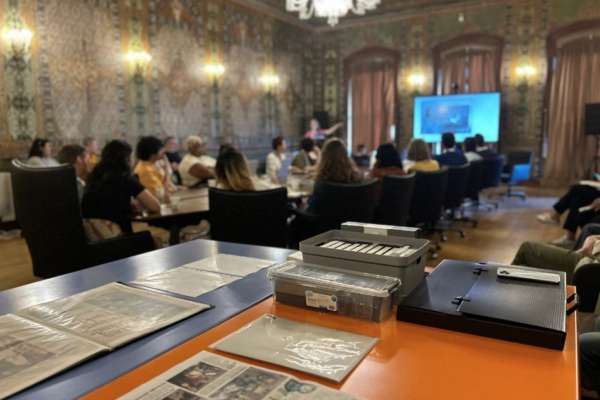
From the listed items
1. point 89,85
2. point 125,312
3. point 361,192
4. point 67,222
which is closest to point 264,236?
point 361,192

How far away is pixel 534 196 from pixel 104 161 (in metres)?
7.89

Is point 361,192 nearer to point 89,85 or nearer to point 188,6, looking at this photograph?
point 89,85

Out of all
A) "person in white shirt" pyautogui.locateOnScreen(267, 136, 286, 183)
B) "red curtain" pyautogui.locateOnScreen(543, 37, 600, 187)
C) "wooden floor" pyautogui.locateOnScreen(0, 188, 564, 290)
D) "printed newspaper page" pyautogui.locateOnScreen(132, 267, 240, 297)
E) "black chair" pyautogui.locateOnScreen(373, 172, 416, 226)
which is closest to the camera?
"printed newspaper page" pyautogui.locateOnScreen(132, 267, 240, 297)

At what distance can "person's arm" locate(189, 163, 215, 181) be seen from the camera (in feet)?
17.2

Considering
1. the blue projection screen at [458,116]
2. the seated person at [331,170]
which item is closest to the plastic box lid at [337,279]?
the seated person at [331,170]

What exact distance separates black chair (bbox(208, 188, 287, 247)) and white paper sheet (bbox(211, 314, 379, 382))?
6.14 feet

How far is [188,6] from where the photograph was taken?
8.14 meters

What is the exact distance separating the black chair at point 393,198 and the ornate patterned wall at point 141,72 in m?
4.80

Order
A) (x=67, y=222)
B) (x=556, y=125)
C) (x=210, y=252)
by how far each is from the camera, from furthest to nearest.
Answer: (x=556, y=125)
(x=67, y=222)
(x=210, y=252)

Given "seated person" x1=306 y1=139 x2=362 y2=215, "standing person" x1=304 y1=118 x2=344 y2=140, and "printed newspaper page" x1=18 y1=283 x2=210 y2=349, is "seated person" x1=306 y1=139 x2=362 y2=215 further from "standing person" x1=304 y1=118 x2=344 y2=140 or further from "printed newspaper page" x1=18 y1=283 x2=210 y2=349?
"standing person" x1=304 y1=118 x2=344 y2=140

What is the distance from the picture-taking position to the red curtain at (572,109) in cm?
888

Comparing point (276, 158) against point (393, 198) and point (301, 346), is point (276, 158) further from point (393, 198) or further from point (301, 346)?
point (301, 346)

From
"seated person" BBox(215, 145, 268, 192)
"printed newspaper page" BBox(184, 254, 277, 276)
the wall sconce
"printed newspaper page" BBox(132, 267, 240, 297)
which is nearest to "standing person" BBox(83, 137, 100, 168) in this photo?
the wall sconce

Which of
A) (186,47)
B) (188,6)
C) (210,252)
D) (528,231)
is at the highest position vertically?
(188,6)
